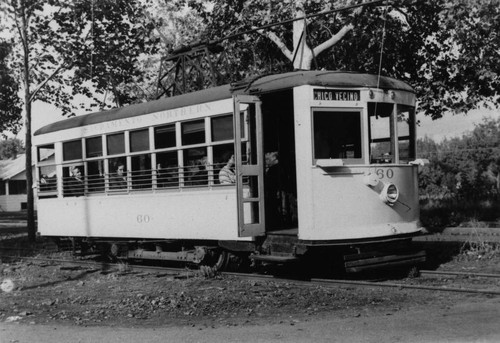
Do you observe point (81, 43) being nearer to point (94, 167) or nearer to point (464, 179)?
point (94, 167)

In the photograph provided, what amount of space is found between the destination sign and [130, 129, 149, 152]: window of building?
3.39m

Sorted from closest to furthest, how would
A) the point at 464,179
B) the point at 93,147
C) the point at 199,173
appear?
the point at 199,173, the point at 93,147, the point at 464,179

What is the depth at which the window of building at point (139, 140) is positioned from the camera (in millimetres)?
10883

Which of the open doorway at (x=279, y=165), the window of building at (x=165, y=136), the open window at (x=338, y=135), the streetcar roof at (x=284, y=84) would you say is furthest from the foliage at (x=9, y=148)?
the open window at (x=338, y=135)

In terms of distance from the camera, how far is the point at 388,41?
1678cm

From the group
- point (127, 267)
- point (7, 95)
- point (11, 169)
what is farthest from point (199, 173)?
point (11, 169)

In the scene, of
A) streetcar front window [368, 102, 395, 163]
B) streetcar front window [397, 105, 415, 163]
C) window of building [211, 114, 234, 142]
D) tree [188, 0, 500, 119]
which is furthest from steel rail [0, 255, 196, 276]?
tree [188, 0, 500, 119]

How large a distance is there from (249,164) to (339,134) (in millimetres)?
1353

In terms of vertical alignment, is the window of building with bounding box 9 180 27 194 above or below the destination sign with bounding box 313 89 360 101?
below

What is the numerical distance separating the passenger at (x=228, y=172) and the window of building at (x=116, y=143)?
250cm

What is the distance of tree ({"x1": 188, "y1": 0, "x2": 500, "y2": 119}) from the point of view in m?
14.8

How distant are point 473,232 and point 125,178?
24.9 ft

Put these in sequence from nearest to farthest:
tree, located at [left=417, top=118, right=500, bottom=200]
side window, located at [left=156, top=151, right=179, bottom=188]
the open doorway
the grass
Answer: the open doorway
side window, located at [left=156, top=151, right=179, bottom=188]
the grass
tree, located at [left=417, top=118, right=500, bottom=200]

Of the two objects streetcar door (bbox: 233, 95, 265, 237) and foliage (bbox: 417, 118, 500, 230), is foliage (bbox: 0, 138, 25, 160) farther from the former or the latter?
streetcar door (bbox: 233, 95, 265, 237)
